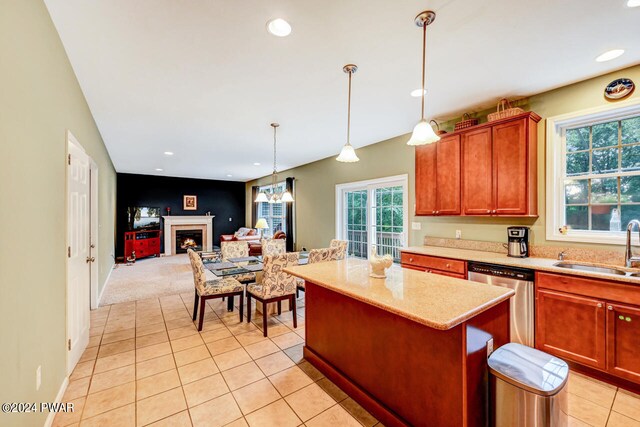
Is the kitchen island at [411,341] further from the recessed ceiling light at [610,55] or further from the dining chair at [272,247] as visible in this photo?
the dining chair at [272,247]

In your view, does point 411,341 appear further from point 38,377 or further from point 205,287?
point 205,287

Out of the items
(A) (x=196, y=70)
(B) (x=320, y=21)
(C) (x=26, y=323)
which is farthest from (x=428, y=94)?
(C) (x=26, y=323)

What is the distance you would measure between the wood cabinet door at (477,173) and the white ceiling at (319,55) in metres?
0.44

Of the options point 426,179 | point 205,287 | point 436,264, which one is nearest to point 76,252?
point 205,287

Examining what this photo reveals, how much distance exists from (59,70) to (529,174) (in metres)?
→ 4.42

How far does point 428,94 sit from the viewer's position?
304 centimetres

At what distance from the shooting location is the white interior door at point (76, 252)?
2.42 m

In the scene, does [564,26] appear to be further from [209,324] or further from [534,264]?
[209,324]

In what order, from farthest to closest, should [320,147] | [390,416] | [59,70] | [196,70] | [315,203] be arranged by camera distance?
1. [315,203]
2. [320,147]
3. [196,70]
4. [59,70]
5. [390,416]

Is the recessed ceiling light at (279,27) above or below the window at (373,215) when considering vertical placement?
above

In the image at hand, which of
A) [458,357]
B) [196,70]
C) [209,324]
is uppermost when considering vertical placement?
[196,70]

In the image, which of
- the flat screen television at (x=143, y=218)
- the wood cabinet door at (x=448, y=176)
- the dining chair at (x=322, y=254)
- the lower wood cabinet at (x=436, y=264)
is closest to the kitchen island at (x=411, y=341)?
the dining chair at (x=322, y=254)

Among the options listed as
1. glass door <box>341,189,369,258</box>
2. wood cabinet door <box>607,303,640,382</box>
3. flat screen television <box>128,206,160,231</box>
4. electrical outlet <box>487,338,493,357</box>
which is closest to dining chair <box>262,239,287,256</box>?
glass door <box>341,189,369,258</box>

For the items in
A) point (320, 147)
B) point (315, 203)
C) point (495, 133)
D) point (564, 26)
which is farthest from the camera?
point (315, 203)
